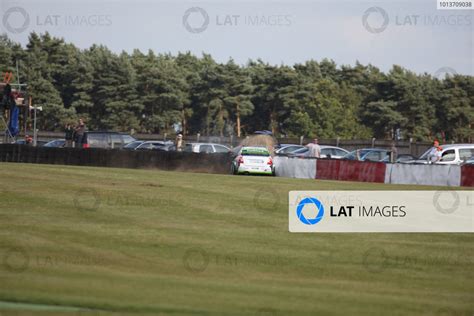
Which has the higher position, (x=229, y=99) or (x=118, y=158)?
(x=229, y=99)

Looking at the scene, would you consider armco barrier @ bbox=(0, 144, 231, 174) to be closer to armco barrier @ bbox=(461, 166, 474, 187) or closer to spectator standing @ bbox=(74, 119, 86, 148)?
spectator standing @ bbox=(74, 119, 86, 148)

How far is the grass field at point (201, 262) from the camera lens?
36.6ft

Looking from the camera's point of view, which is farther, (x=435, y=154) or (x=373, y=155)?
(x=373, y=155)

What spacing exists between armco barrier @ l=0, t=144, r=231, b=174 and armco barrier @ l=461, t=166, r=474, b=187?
36.8ft

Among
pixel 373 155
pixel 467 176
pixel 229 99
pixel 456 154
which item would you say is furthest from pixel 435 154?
pixel 229 99

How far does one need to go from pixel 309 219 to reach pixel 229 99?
2832 inches

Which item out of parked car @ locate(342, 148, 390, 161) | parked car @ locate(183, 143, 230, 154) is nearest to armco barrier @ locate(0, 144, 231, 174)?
parked car @ locate(342, 148, 390, 161)

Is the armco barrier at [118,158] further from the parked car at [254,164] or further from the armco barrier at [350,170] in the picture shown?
the armco barrier at [350,170]

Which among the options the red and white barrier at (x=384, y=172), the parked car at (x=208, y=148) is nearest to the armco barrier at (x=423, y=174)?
the red and white barrier at (x=384, y=172)

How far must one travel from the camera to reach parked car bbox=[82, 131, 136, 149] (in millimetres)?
50594

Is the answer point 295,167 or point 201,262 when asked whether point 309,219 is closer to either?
point 201,262

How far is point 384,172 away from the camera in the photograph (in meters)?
31.7

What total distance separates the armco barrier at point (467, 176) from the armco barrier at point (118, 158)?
1120 cm

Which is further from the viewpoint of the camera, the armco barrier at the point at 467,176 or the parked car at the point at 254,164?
the parked car at the point at 254,164
